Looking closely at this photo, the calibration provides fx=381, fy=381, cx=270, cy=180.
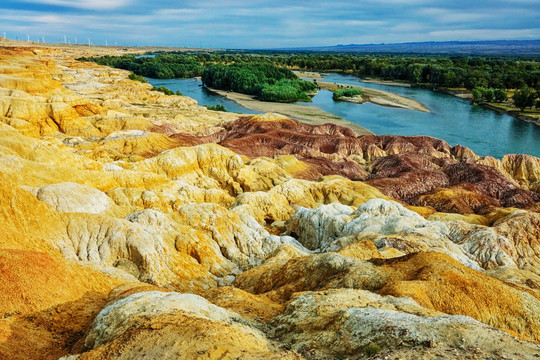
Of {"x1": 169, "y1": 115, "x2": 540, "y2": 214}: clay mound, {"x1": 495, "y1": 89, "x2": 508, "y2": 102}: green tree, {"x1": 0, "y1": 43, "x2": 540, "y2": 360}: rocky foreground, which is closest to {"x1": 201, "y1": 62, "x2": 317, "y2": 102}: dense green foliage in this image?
{"x1": 169, "y1": 115, "x2": 540, "y2": 214}: clay mound

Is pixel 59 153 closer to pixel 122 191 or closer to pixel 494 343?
pixel 122 191

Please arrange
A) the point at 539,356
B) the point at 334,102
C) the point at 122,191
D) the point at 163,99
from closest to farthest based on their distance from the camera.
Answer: the point at 539,356 → the point at 122,191 → the point at 163,99 → the point at 334,102

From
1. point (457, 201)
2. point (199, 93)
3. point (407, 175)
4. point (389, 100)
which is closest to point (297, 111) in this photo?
point (389, 100)

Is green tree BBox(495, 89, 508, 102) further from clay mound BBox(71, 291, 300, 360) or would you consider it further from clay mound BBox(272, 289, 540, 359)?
clay mound BBox(71, 291, 300, 360)

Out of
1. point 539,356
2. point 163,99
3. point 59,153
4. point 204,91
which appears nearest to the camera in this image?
point 539,356

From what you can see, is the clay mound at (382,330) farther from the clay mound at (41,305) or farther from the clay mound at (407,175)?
the clay mound at (407,175)

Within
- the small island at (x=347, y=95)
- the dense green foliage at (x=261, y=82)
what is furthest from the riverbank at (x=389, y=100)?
the dense green foliage at (x=261, y=82)

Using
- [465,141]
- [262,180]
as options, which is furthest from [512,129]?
[262,180]

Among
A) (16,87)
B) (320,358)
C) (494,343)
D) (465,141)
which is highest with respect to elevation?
(16,87)
